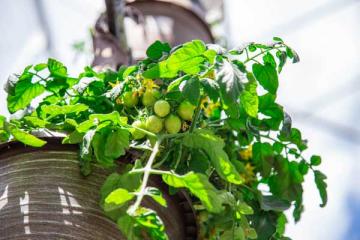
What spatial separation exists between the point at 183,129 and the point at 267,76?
14 cm

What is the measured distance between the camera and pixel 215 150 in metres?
0.91

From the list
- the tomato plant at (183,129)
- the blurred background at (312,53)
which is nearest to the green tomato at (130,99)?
the tomato plant at (183,129)

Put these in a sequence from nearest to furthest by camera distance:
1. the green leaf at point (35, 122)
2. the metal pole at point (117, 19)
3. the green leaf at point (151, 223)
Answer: the green leaf at point (151, 223) < the green leaf at point (35, 122) < the metal pole at point (117, 19)

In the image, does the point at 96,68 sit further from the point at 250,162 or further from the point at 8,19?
the point at 8,19

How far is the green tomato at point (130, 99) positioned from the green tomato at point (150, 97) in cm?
2

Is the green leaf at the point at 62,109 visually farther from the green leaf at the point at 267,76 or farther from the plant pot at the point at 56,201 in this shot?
the green leaf at the point at 267,76

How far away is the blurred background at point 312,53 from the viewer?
2.83 meters

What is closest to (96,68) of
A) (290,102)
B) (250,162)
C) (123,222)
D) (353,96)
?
(250,162)

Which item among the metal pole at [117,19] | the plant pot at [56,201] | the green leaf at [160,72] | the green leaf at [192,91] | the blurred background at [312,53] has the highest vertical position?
the blurred background at [312,53]

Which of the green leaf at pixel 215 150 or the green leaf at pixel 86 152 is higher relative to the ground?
the green leaf at pixel 86 152

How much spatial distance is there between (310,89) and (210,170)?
238 centimetres

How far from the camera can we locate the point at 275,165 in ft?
3.96

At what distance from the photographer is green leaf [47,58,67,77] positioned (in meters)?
1.09

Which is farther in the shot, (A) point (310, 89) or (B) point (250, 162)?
(A) point (310, 89)
